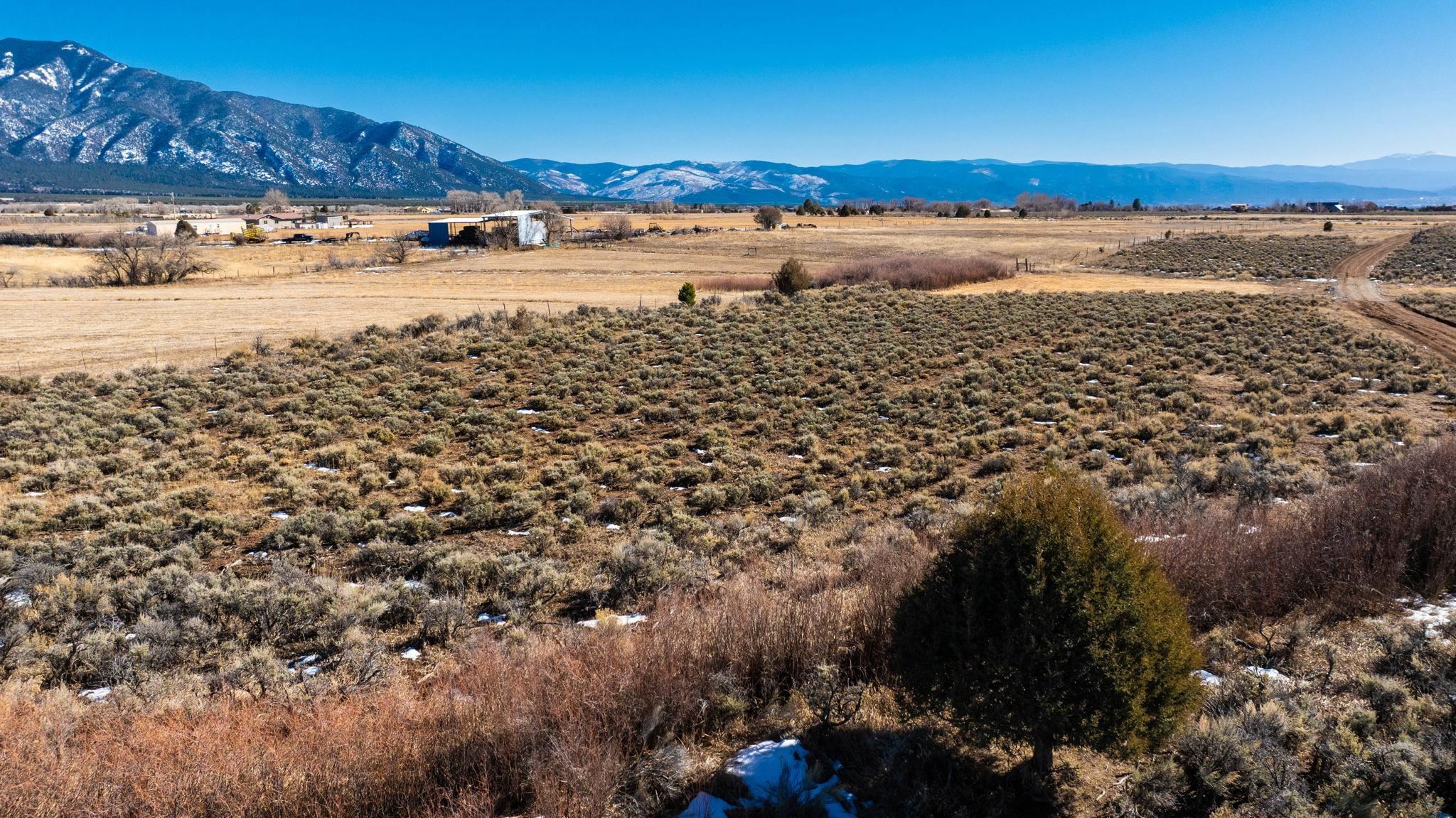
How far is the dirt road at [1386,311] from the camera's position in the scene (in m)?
24.5

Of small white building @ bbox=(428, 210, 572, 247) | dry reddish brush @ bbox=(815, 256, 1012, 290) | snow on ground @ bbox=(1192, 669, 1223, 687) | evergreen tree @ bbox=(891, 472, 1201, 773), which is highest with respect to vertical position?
small white building @ bbox=(428, 210, 572, 247)

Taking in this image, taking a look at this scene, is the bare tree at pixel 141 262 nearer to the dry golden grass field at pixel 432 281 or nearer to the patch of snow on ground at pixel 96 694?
the dry golden grass field at pixel 432 281

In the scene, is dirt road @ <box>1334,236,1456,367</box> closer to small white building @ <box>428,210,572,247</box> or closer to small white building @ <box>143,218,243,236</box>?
small white building @ <box>428,210,572,247</box>

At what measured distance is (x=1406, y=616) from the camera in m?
5.80

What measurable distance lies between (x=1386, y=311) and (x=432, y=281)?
53.8 metres

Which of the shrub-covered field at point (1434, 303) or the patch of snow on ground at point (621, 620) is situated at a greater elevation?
the shrub-covered field at point (1434, 303)

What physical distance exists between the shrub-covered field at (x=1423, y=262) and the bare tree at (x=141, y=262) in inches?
3243

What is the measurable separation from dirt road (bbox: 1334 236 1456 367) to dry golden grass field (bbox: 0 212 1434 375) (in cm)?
307

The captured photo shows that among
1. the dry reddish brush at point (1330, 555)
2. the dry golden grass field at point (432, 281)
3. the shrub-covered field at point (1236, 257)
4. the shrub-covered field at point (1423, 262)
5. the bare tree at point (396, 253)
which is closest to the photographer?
the dry reddish brush at point (1330, 555)

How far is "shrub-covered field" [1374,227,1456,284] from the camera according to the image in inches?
1791

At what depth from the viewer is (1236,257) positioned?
202ft

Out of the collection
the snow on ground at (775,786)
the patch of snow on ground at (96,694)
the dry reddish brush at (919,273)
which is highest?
the dry reddish brush at (919,273)

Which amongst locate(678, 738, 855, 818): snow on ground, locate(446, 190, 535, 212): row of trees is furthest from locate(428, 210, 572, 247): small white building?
locate(678, 738, 855, 818): snow on ground

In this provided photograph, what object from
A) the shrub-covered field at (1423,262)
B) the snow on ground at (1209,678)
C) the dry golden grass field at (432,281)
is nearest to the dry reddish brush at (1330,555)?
the snow on ground at (1209,678)
